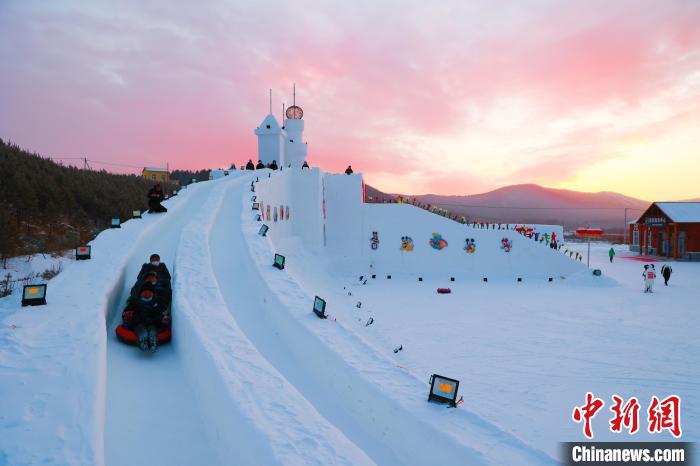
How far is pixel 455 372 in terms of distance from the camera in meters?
9.33

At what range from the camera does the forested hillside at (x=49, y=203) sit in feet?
58.7

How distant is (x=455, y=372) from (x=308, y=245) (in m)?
16.5

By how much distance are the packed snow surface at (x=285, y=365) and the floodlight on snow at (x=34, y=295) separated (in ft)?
0.66

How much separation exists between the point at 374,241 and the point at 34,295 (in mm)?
20828

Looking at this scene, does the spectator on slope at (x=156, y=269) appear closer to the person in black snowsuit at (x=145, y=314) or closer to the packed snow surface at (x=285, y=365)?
the packed snow surface at (x=285, y=365)

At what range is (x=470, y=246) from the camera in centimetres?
2612

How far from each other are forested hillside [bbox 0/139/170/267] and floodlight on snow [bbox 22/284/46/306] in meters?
11.5

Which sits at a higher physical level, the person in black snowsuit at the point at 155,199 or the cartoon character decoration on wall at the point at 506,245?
the person in black snowsuit at the point at 155,199

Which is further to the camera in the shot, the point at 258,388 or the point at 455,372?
the point at 455,372

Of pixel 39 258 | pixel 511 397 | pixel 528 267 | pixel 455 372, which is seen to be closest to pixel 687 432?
pixel 511 397

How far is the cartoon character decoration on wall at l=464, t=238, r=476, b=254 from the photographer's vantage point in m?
26.1

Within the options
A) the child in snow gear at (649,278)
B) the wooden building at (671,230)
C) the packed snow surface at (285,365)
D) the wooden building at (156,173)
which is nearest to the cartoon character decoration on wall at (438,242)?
the packed snow surface at (285,365)

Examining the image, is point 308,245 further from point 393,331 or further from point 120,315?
point 120,315

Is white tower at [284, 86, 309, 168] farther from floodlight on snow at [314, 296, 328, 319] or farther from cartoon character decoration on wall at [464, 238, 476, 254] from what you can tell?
floodlight on snow at [314, 296, 328, 319]
